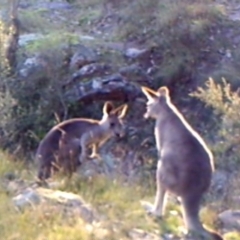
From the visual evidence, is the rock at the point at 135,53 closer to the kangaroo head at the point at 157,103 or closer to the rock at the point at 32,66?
the rock at the point at 32,66

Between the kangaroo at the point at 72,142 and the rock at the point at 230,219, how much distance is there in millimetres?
2022

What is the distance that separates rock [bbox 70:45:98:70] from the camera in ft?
51.7

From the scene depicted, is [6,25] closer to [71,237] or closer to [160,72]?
[160,72]

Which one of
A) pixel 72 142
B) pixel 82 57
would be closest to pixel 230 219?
pixel 72 142

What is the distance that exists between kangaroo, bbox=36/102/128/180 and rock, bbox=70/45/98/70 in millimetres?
4614

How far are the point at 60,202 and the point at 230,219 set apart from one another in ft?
6.38

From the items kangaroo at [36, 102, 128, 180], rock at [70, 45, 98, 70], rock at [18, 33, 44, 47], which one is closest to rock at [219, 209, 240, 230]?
kangaroo at [36, 102, 128, 180]

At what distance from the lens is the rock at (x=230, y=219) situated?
9008mm

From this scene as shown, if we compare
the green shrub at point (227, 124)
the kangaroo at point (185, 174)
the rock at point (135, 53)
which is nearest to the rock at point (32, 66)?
the rock at point (135, 53)

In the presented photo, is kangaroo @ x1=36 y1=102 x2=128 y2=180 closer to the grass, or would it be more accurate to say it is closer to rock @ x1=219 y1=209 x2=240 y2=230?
the grass

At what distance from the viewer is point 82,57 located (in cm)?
1584

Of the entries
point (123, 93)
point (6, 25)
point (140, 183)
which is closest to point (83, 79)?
point (123, 93)

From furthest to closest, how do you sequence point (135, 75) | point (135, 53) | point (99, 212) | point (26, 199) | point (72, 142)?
point (135, 53)
point (135, 75)
point (72, 142)
point (99, 212)
point (26, 199)

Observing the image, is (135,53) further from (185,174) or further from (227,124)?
(185,174)
